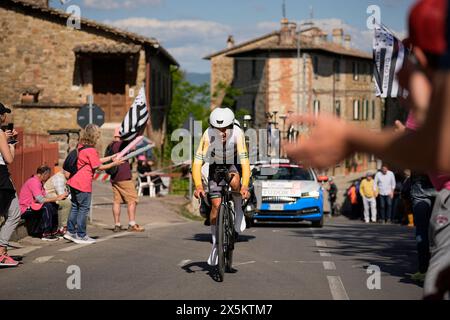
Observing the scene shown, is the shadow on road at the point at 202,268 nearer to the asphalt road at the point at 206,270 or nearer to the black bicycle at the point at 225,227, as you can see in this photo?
the asphalt road at the point at 206,270

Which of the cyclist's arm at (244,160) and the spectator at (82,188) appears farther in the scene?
the spectator at (82,188)

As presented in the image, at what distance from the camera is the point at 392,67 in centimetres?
1631

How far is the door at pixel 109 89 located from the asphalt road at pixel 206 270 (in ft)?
94.0

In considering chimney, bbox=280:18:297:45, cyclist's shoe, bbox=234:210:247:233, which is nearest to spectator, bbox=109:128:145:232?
cyclist's shoe, bbox=234:210:247:233

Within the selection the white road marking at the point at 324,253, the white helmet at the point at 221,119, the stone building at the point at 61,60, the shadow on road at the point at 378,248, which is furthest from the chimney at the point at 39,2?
the white helmet at the point at 221,119

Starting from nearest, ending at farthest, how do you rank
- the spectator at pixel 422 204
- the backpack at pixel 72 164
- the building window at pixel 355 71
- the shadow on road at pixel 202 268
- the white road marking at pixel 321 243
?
the spectator at pixel 422 204 < the shadow on road at pixel 202 268 < the backpack at pixel 72 164 < the white road marking at pixel 321 243 < the building window at pixel 355 71

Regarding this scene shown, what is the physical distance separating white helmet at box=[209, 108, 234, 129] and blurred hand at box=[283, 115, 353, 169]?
7578 millimetres

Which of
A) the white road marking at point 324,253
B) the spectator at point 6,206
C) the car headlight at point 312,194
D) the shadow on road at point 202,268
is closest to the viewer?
the shadow on road at point 202,268

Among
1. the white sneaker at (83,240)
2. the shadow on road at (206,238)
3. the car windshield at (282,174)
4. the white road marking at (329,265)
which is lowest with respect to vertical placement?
the shadow on road at (206,238)

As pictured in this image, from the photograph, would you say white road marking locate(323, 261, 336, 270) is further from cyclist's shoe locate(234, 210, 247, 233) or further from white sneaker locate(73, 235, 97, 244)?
white sneaker locate(73, 235, 97, 244)

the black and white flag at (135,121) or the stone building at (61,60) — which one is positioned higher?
the stone building at (61,60)

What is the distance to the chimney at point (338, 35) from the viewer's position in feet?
289

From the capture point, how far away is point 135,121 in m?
20.2

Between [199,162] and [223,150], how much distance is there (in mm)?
519
